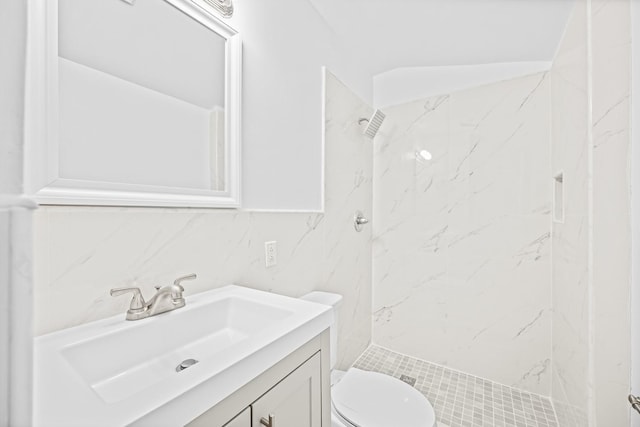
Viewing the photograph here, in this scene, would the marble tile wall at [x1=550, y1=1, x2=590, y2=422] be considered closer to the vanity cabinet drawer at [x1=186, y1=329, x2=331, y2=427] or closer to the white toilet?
the white toilet

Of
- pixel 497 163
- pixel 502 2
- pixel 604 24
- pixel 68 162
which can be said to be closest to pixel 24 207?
pixel 68 162

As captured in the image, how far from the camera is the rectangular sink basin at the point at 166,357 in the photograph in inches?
17.7

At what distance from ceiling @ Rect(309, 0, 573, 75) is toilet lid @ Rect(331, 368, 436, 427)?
1.99m

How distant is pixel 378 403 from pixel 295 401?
2.20 feet

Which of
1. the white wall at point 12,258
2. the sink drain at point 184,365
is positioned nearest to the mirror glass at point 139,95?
the sink drain at point 184,365

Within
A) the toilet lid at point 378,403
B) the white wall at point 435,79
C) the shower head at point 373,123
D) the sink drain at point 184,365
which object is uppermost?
the white wall at point 435,79

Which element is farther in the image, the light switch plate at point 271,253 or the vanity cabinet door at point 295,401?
the light switch plate at point 271,253

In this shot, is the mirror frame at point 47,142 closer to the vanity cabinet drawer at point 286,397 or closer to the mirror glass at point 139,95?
the mirror glass at point 139,95

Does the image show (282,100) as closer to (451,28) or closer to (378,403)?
(451,28)

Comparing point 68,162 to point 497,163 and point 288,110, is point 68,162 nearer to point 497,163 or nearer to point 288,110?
point 288,110

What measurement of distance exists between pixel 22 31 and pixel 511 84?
7.85ft

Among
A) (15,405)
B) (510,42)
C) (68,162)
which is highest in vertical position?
(510,42)

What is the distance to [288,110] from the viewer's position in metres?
1.50

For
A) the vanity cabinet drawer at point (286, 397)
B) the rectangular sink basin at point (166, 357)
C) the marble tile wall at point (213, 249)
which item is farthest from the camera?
the marble tile wall at point (213, 249)
